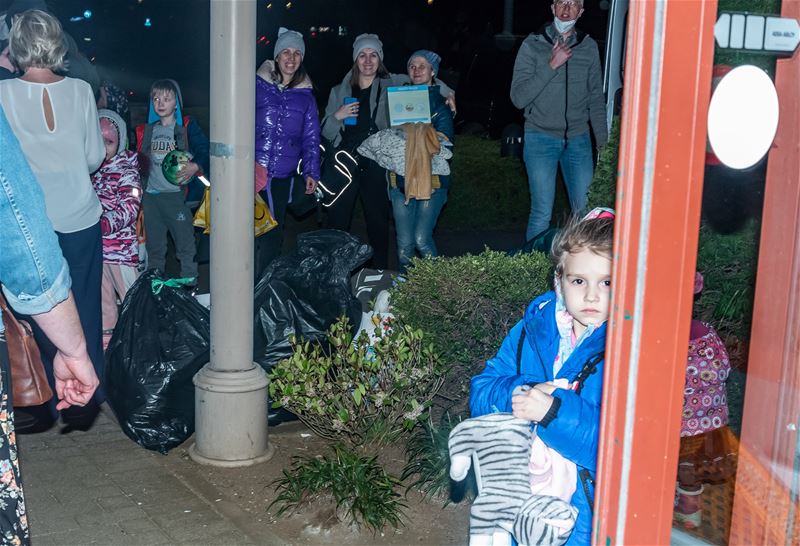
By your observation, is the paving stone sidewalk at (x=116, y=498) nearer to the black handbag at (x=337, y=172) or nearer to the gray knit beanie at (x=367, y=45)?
the black handbag at (x=337, y=172)

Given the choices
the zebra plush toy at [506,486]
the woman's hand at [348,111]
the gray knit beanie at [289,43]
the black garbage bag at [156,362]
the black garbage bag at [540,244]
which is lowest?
the black garbage bag at [156,362]

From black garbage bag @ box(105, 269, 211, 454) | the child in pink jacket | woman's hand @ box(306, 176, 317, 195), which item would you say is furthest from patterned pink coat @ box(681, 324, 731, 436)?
woman's hand @ box(306, 176, 317, 195)

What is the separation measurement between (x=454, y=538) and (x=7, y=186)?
8.10 ft

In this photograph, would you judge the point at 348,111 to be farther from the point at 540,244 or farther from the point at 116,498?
the point at 116,498

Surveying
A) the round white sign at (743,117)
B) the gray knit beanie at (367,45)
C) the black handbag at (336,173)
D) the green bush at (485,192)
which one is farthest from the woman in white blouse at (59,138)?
the green bush at (485,192)

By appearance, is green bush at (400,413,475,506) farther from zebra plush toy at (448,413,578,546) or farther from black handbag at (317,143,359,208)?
black handbag at (317,143,359,208)

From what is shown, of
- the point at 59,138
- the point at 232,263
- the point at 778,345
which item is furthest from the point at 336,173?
the point at 778,345

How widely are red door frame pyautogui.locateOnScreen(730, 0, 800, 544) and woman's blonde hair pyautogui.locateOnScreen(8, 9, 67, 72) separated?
367 cm

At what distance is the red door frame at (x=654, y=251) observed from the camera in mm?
1856

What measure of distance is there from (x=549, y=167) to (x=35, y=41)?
349cm

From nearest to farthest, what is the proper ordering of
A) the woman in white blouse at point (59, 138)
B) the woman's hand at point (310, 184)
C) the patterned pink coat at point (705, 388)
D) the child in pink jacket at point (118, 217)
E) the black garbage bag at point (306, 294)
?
1. the patterned pink coat at point (705, 388)
2. the woman in white blouse at point (59, 138)
3. the black garbage bag at point (306, 294)
4. the child in pink jacket at point (118, 217)
5. the woman's hand at point (310, 184)

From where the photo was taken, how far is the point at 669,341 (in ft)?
6.29

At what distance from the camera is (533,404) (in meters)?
2.46

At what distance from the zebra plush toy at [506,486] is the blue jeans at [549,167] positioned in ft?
14.3
